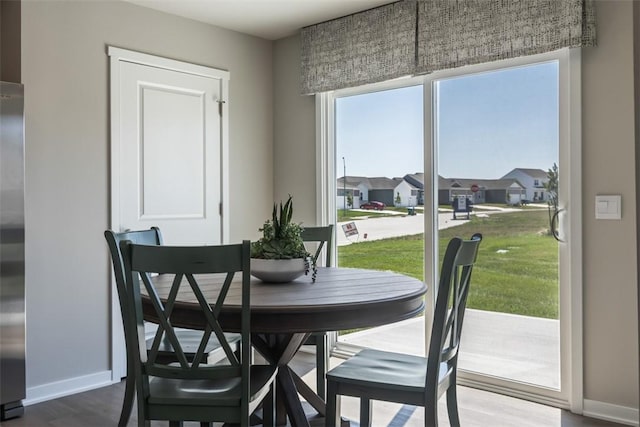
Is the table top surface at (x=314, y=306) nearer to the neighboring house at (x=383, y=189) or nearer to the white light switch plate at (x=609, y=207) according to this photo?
the white light switch plate at (x=609, y=207)

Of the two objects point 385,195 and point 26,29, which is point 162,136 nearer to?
point 26,29

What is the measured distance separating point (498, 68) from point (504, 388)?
6.37 feet

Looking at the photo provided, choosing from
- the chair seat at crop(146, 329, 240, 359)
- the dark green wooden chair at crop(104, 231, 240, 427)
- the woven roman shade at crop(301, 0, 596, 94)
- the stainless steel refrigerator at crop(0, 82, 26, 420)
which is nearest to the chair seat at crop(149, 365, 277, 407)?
the dark green wooden chair at crop(104, 231, 240, 427)

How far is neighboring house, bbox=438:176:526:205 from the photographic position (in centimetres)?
330

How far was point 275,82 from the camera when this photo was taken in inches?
181

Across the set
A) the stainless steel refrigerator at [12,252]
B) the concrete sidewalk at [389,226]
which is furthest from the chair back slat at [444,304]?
the stainless steel refrigerator at [12,252]

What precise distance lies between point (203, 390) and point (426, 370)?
822 mm

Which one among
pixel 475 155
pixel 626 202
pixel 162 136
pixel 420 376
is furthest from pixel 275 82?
pixel 420 376

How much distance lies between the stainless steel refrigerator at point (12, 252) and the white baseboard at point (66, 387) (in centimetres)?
17

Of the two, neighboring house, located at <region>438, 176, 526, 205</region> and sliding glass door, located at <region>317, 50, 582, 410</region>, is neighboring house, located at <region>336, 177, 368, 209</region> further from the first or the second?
neighboring house, located at <region>438, 176, 526, 205</region>

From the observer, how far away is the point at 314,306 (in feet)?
6.10

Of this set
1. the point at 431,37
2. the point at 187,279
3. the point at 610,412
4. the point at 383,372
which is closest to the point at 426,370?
the point at 383,372

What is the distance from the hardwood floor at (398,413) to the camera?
2829 mm

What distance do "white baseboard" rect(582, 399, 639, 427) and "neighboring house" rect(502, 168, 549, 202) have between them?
1140 mm
